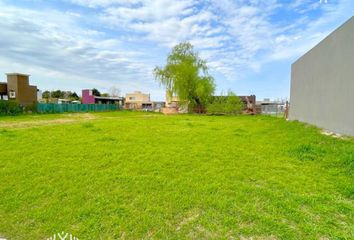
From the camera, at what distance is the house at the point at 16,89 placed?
885 inches

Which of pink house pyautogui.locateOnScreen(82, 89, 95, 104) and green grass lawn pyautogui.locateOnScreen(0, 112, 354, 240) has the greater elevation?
pink house pyautogui.locateOnScreen(82, 89, 95, 104)

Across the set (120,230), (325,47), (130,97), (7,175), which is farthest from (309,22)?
(130,97)

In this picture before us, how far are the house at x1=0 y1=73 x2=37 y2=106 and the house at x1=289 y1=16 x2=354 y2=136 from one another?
25.7 m

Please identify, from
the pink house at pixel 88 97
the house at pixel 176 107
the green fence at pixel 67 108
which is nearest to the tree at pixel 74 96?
the pink house at pixel 88 97

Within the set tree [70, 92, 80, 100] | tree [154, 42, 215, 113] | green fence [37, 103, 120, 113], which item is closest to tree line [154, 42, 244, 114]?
tree [154, 42, 215, 113]

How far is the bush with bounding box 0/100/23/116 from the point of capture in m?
18.6

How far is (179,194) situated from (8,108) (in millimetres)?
22354

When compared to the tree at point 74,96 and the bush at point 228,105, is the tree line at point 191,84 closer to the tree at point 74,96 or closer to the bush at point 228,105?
the bush at point 228,105

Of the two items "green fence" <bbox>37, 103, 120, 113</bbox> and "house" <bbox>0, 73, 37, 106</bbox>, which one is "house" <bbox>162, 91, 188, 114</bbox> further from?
"house" <bbox>0, 73, 37, 106</bbox>

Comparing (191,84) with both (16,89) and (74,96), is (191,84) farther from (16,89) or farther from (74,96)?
(74,96)

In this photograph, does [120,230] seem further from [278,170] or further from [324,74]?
[324,74]

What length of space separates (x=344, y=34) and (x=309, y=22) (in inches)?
112

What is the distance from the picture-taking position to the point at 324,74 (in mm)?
7738

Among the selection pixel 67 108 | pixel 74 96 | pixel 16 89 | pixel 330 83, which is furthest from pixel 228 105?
pixel 74 96
